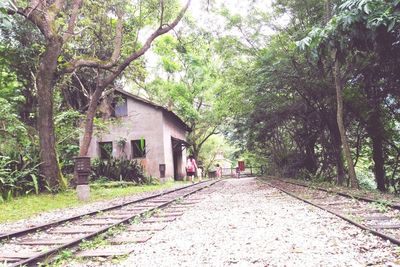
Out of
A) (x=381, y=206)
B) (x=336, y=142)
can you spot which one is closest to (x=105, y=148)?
(x=336, y=142)

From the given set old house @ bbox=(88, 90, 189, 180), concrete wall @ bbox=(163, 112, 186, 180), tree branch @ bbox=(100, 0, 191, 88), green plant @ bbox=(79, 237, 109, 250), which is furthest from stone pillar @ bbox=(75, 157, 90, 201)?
concrete wall @ bbox=(163, 112, 186, 180)

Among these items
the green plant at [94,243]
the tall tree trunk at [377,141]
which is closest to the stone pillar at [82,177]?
the green plant at [94,243]

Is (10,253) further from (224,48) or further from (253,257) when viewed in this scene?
(224,48)

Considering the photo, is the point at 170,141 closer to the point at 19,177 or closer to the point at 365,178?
the point at 365,178

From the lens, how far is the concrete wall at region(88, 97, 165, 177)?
24969 millimetres

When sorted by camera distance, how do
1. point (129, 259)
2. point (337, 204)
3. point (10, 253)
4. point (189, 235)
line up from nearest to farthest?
1. point (129, 259)
2. point (10, 253)
3. point (189, 235)
4. point (337, 204)

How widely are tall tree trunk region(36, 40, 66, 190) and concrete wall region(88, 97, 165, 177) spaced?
11.4m

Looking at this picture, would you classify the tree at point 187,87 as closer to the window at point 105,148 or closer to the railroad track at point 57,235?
the window at point 105,148

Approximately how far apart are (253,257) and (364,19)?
17.8 feet

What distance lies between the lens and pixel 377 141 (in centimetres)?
1457

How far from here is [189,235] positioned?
5.53m

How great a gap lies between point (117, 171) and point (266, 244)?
1684 cm

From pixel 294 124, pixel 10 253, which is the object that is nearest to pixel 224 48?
pixel 294 124

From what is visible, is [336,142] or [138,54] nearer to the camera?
[138,54]
